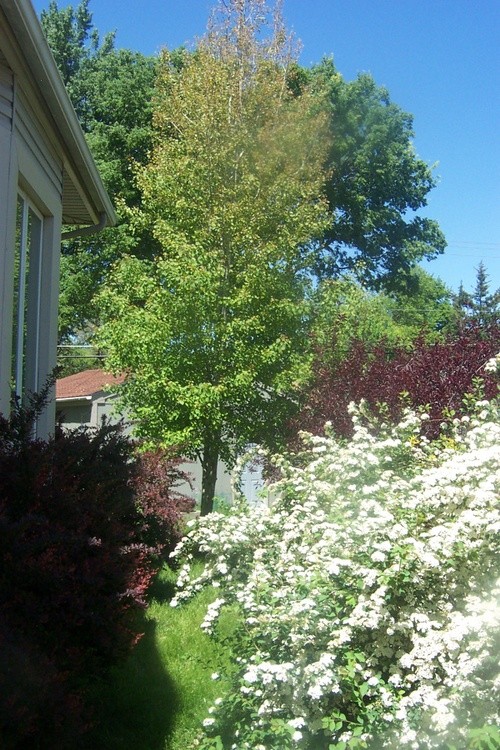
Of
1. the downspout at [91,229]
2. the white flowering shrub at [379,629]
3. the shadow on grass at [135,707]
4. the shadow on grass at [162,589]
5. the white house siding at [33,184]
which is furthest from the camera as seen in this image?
the downspout at [91,229]

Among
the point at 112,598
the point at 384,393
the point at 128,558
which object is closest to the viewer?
the point at 112,598

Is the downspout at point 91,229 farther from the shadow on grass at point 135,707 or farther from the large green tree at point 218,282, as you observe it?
the shadow on grass at point 135,707

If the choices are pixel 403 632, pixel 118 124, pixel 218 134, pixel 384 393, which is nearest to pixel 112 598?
pixel 403 632

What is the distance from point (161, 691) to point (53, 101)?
3.84 m

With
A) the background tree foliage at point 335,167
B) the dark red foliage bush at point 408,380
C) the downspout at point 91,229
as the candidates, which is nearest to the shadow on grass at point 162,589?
the dark red foliage bush at point 408,380

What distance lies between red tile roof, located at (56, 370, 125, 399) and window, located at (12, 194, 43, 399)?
1568 centimetres

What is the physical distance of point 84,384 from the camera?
25.0m

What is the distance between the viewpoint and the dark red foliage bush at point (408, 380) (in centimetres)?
743

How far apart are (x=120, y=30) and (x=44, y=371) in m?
23.0

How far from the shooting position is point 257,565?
4000 millimetres

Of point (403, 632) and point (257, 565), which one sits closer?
point (403, 632)

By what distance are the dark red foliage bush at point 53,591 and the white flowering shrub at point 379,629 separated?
634 mm

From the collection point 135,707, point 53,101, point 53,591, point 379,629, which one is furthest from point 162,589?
point 53,591

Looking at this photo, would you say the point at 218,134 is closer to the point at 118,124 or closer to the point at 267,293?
the point at 267,293
